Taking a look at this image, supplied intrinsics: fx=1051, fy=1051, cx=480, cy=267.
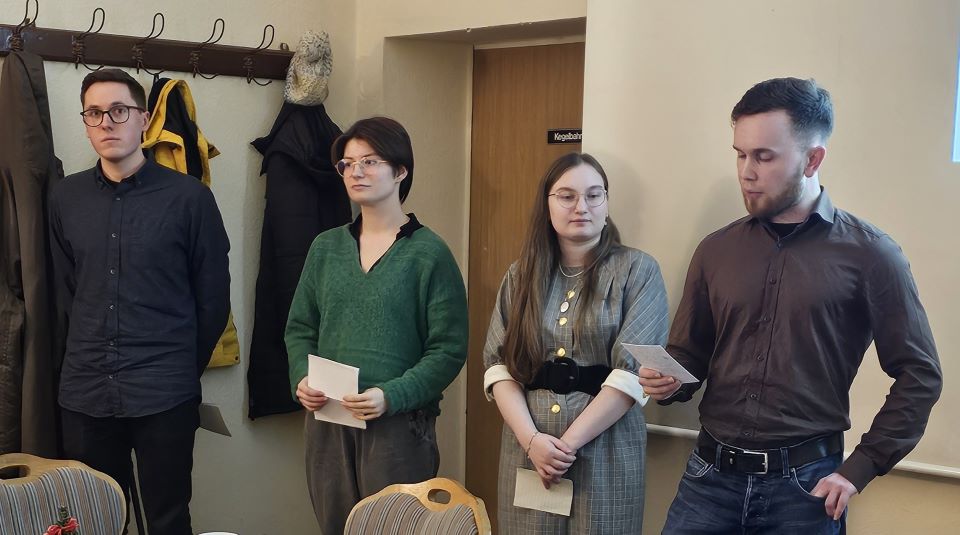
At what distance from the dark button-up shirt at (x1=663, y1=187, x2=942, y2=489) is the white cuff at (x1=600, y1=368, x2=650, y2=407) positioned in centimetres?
21

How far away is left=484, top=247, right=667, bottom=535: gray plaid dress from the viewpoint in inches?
97.1

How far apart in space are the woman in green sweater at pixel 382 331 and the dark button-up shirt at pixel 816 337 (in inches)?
29.8

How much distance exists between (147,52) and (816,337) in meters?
2.32

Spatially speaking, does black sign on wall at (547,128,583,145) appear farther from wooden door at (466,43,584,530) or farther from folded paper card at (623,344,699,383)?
folded paper card at (623,344,699,383)

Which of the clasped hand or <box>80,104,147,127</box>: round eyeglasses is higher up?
<box>80,104,147,127</box>: round eyeglasses

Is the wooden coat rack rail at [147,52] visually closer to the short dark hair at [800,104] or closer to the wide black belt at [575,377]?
the wide black belt at [575,377]

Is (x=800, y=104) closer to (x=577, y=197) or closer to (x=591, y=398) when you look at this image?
(x=577, y=197)

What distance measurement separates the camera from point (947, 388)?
2449 millimetres

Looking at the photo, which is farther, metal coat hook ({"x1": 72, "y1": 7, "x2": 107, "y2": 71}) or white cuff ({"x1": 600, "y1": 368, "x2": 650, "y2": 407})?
metal coat hook ({"x1": 72, "y1": 7, "x2": 107, "y2": 71})

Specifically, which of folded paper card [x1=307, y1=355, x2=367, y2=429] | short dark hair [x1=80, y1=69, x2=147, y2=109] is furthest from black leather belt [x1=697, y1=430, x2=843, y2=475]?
short dark hair [x1=80, y1=69, x2=147, y2=109]

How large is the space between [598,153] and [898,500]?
1186mm

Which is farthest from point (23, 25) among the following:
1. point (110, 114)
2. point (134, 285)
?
point (134, 285)

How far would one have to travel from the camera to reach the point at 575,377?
250cm

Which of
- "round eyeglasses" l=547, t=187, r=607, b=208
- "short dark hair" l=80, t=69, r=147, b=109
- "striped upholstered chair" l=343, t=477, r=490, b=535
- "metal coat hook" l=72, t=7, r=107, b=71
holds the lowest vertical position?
"striped upholstered chair" l=343, t=477, r=490, b=535
